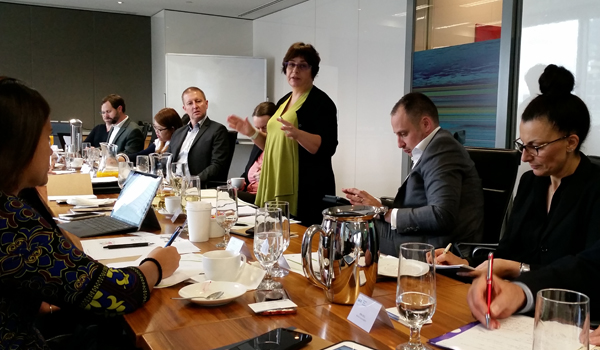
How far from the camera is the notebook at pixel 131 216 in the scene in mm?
1908

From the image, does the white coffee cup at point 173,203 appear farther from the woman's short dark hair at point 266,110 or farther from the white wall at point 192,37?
the white wall at point 192,37

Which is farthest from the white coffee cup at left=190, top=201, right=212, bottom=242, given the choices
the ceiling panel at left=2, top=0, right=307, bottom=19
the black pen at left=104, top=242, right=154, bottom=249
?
the ceiling panel at left=2, top=0, right=307, bottom=19

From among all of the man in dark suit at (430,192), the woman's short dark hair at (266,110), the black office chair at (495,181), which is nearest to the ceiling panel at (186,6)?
the woman's short dark hair at (266,110)

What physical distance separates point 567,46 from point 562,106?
1.54m

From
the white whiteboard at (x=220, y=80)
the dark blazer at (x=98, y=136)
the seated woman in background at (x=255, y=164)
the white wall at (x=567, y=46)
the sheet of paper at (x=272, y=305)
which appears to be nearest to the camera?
the sheet of paper at (x=272, y=305)

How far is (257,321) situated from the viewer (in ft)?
3.61

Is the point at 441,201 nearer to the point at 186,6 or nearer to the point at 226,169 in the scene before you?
the point at 226,169

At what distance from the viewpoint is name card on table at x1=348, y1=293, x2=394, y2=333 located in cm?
104

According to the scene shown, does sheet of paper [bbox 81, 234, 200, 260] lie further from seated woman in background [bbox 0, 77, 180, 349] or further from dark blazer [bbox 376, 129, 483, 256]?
dark blazer [bbox 376, 129, 483, 256]

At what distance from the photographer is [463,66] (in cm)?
396

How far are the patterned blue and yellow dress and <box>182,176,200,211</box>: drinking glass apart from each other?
934 mm

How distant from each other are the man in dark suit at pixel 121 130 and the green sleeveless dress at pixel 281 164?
2.50m

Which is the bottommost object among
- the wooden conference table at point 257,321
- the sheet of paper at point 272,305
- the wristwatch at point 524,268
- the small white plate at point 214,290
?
the wristwatch at point 524,268

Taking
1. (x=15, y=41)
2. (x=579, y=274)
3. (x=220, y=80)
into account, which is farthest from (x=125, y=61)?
(x=579, y=274)
